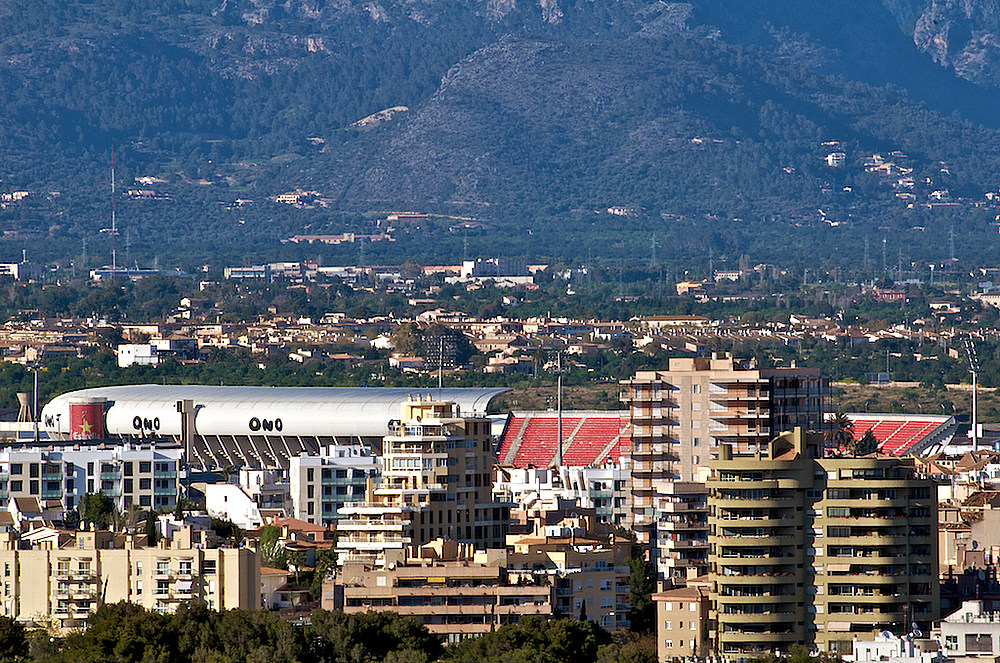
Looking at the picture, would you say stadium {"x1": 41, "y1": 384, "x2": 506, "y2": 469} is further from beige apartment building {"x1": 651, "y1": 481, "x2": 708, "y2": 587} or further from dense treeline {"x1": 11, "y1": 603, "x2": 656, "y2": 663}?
dense treeline {"x1": 11, "y1": 603, "x2": 656, "y2": 663}

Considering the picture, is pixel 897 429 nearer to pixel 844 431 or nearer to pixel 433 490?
pixel 844 431

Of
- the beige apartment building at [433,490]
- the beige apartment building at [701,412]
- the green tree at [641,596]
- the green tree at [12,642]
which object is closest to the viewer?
the green tree at [12,642]

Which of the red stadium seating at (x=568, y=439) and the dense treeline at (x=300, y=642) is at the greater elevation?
the red stadium seating at (x=568, y=439)

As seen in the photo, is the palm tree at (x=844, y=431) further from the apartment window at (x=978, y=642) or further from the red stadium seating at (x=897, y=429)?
the apartment window at (x=978, y=642)

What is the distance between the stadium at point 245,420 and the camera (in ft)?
324

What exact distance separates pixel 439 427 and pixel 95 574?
1023 centimetres

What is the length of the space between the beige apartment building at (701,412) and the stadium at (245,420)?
25.0 metres

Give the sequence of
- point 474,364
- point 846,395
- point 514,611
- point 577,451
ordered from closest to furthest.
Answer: point 514,611 < point 577,451 < point 846,395 < point 474,364

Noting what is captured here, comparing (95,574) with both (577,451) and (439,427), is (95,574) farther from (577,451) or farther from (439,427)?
(577,451)

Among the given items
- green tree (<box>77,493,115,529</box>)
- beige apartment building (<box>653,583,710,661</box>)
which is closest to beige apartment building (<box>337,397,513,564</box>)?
green tree (<box>77,493,115,529</box>)

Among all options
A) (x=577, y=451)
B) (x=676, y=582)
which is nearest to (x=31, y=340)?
(x=577, y=451)

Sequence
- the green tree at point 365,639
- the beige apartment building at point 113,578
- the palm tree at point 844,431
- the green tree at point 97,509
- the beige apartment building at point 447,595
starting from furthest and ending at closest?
the palm tree at point 844,431, the green tree at point 97,509, the beige apartment building at point 113,578, the beige apartment building at point 447,595, the green tree at point 365,639

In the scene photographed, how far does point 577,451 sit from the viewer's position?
9506 centimetres

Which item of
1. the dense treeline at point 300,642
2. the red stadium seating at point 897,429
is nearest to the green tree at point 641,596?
the dense treeline at point 300,642
